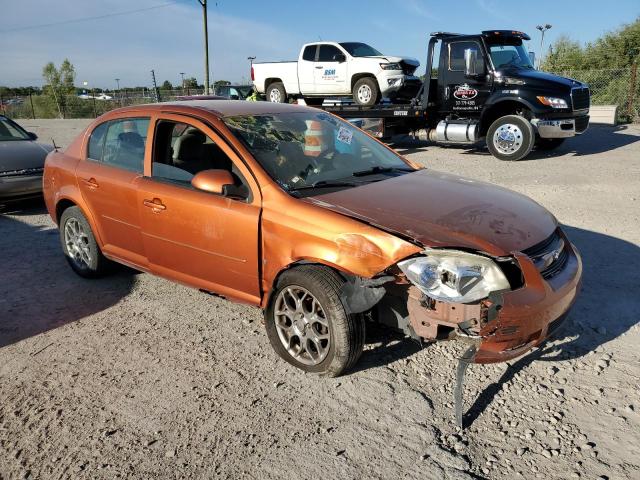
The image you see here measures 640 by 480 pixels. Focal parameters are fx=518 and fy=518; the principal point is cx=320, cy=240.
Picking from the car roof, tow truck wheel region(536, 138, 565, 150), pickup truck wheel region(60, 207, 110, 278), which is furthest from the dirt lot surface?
tow truck wheel region(536, 138, 565, 150)

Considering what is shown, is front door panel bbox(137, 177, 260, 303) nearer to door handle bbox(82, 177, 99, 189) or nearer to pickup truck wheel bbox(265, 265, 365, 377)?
pickup truck wheel bbox(265, 265, 365, 377)

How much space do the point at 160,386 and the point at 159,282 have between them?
1.87 m

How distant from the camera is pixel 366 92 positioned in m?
14.5

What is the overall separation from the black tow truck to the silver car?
809 centimetres

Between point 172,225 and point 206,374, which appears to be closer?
point 206,374

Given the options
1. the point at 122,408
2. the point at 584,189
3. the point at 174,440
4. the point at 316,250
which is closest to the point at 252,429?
the point at 174,440

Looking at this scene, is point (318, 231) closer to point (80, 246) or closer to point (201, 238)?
point (201, 238)

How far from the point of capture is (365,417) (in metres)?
2.87

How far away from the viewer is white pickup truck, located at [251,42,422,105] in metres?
14.0

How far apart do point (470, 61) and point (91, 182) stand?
9758mm

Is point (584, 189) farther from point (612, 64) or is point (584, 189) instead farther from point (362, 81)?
point (612, 64)

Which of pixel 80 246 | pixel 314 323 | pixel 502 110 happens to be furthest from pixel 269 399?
pixel 502 110

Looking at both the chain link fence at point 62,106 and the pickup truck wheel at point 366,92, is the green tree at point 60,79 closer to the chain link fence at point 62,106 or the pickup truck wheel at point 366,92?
the chain link fence at point 62,106

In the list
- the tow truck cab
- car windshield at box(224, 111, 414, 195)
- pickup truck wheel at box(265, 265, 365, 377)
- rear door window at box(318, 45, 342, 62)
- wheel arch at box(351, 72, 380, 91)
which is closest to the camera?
pickup truck wheel at box(265, 265, 365, 377)
